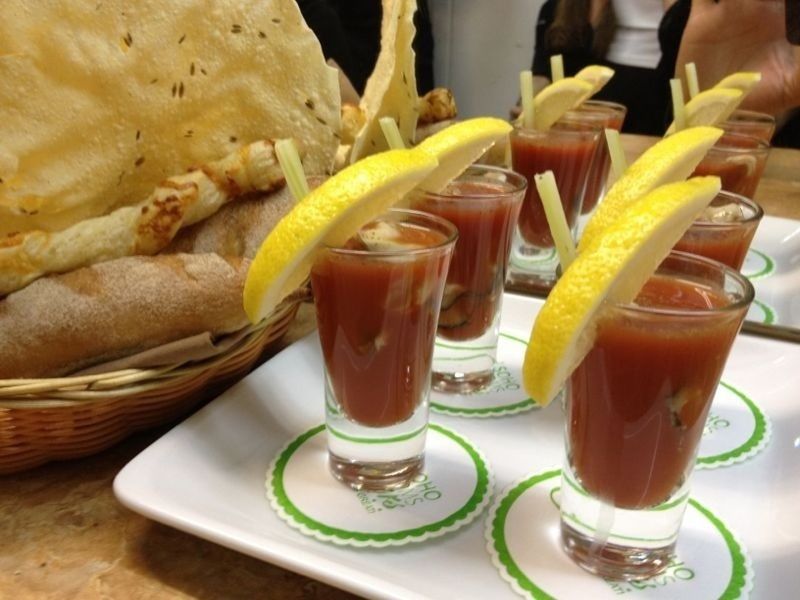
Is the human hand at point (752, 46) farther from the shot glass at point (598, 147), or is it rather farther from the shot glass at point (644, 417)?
the shot glass at point (644, 417)

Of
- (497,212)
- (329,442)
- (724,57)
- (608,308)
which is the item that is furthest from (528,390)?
(724,57)

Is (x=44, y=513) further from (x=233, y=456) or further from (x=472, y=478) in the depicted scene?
(x=472, y=478)

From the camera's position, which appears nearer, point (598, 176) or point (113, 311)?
point (113, 311)

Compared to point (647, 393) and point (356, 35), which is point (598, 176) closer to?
point (647, 393)

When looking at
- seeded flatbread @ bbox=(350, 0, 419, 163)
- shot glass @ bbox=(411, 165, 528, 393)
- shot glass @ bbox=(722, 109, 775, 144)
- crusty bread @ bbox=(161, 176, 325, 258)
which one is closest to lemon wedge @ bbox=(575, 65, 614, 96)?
shot glass @ bbox=(722, 109, 775, 144)

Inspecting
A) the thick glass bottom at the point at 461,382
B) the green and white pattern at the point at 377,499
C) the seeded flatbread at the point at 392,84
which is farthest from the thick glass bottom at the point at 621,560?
the seeded flatbread at the point at 392,84

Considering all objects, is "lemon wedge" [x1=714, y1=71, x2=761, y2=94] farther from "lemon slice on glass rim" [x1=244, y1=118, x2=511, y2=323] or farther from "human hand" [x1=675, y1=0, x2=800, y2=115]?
"lemon slice on glass rim" [x1=244, y1=118, x2=511, y2=323]

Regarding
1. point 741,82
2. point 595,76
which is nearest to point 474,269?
point 595,76
